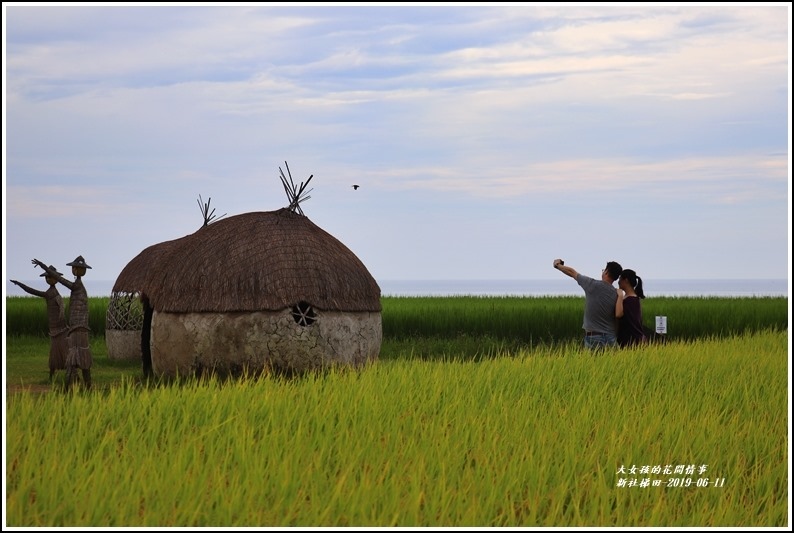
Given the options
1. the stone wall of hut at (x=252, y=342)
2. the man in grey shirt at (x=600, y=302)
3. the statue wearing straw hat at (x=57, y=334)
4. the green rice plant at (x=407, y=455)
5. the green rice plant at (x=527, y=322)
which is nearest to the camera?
the green rice plant at (x=407, y=455)

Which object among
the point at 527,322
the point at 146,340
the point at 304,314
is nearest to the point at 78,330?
the point at 146,340

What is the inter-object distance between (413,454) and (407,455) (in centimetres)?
10

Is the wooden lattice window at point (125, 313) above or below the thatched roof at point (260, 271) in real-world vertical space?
below

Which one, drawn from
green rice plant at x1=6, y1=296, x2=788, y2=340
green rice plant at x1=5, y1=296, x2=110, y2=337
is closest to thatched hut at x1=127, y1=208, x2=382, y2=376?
green rice plant at x1=6, y1=296, x2=788, y2=340

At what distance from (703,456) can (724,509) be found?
1406 mm

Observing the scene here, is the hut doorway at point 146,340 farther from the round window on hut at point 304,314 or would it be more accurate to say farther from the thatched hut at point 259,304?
the round window on hut at point 304,314

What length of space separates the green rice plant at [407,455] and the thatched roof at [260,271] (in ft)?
10.4

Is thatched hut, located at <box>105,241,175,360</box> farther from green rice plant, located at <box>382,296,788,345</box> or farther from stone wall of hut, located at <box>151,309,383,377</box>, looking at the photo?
green rice plant, located at <box>382,296,788,345</box>

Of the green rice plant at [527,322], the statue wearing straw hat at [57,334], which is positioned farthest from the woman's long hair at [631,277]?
the green rice plant at [527,322]

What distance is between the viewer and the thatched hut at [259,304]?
14148 mm

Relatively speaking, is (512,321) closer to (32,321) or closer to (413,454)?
(32,321)

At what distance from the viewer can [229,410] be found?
938 centimetres

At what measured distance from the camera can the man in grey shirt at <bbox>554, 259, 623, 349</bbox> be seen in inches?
499

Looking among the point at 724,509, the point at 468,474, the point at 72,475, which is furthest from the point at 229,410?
the point at 724,509
